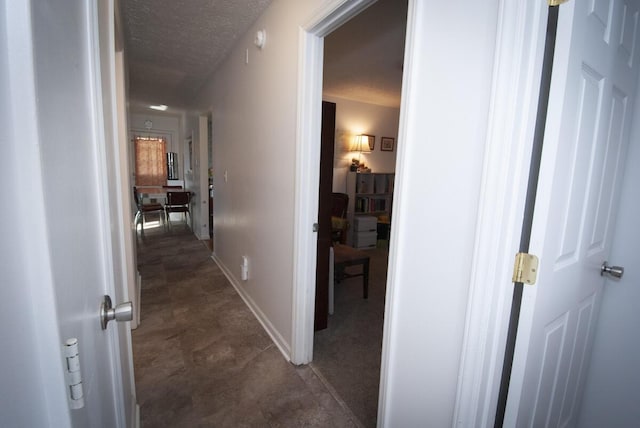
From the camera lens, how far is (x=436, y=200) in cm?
101

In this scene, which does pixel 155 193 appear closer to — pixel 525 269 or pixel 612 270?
pixel 525 269

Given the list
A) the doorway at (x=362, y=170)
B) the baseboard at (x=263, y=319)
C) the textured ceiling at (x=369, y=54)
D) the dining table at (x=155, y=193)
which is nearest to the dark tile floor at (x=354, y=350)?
the doorway at (x=362, y=170)

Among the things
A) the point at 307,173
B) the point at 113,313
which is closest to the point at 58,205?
the point at 113,313

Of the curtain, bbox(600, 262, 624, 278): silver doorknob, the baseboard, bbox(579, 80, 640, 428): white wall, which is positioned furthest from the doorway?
the curtain

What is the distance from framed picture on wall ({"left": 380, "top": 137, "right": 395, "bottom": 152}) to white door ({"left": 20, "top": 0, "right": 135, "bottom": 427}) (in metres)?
5.16

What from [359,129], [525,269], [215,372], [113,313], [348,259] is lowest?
[215,372]

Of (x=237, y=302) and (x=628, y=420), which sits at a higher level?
(x=628, y=420)

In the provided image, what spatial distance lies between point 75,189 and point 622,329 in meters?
1.93

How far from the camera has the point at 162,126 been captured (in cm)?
772

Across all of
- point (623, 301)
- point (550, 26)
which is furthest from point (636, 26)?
point (623, 301)

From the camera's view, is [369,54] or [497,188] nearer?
[497,188]

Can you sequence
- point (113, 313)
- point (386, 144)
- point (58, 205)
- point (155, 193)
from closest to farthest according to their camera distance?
point (58, 205) < point (113, 313) < point (386, 144) < point (155, 193)

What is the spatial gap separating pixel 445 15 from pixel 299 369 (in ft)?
6.57

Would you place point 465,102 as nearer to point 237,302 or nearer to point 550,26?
point 550,26
